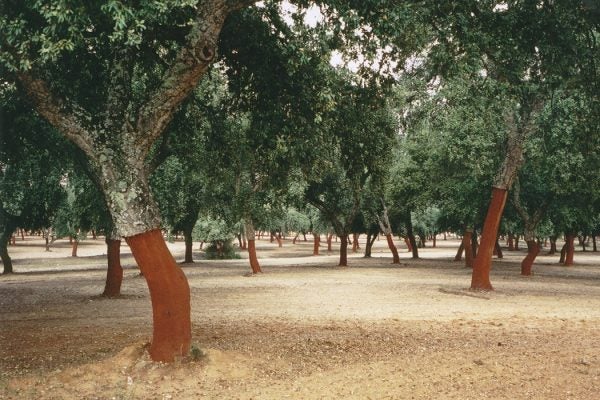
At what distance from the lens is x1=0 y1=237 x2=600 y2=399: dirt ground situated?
297 inches

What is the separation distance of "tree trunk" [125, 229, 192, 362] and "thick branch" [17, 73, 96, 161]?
1.71m

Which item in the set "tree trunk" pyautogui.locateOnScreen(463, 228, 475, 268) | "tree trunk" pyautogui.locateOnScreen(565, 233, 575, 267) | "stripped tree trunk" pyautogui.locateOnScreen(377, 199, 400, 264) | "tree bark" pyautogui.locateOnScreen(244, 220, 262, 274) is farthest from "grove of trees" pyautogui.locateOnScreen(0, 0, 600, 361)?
"tree trunk" pyautogui.locateOnScreen(565, 233, 575, 267)

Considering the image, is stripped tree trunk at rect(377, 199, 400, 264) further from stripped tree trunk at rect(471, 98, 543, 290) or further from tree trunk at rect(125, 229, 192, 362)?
tree trunk at rect(125, 229, 192, 362)

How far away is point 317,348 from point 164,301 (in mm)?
3210

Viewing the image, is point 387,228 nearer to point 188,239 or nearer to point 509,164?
point 188,239

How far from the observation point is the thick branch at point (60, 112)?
820 cm

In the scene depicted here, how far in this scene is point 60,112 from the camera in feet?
27.3

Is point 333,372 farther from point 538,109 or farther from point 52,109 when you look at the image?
point 538,109

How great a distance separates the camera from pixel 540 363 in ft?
29.0

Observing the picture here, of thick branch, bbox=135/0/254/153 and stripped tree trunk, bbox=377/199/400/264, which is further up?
Result: thick branch, bbox=135/0/254/153

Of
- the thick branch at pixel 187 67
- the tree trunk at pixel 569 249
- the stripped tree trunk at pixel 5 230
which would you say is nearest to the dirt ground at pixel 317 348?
the thick branch at pixel 187 67

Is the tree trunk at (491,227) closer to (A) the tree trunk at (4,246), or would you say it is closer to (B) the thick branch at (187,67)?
(B) the thick branch at (187,67)

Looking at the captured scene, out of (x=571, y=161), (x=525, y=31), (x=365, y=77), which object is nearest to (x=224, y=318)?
(x=365, y=77)

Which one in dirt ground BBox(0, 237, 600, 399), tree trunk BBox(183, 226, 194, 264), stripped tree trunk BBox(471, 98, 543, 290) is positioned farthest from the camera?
tree trunk BBox(183, 226, 194, 264)
